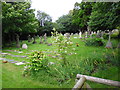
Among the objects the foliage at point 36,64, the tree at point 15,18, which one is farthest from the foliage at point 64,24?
the foliage at point 36,64

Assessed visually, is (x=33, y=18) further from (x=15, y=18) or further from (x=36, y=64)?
(x=36, y=64)

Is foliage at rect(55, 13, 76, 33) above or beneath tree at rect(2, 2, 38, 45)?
above

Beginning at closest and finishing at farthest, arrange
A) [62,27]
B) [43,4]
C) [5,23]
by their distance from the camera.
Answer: [43,4] → [5,23] → [62,27]

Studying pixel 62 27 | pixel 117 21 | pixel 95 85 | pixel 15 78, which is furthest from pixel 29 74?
pixel 62 27

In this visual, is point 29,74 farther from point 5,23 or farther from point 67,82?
point 5,23

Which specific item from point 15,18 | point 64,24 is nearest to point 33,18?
point 15,18

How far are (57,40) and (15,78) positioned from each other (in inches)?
95.9

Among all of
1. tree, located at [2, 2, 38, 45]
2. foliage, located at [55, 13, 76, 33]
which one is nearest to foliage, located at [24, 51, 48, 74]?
tree, located at [2, 2, 38, 45]

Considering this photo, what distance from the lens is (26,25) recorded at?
11.2m

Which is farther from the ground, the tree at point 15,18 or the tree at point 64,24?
the tree at point 64,24

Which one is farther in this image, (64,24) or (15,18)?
(64,24)

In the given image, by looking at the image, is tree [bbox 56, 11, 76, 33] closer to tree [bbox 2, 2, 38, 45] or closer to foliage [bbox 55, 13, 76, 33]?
foliage [bbox 55, 13, 76, 33]

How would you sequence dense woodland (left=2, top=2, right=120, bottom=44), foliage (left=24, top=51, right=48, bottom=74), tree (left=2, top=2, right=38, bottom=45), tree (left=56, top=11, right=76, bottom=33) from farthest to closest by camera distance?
tree (left=56, top=11, right=76, bottom=33), tree (left=2, top=2, right=38, bottom=45), dense woodland (left=2, top=2, right=120, bottom=44), foliage (left=24, top=51, right=48, bottom=74)

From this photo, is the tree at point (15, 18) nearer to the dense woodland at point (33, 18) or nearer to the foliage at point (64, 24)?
the dense woodland at point (33, 18)
